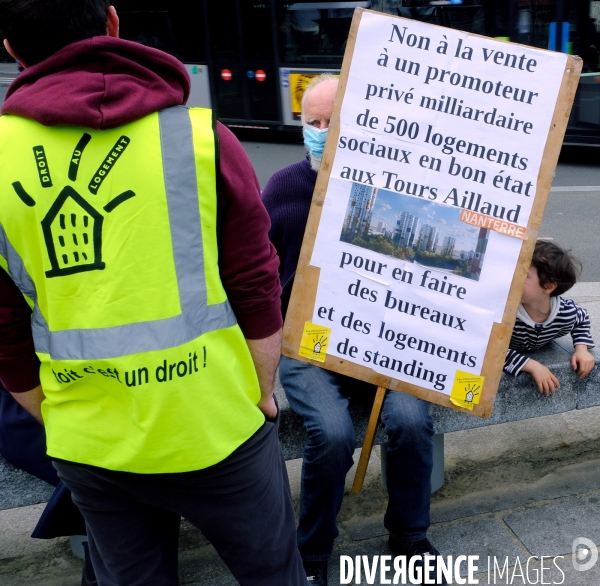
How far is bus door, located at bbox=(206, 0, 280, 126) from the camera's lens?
34.1 feet

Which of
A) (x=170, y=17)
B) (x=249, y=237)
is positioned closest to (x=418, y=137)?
(x=249, y=237)

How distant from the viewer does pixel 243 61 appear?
35.3 feet

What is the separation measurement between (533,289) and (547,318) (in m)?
0.17

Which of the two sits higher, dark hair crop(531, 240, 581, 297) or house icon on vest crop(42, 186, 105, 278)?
house icon on vest crop(42, 186, 105, 278)

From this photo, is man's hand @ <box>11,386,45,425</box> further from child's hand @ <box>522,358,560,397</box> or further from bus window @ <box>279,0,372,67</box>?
bus window @ <box>279,0,372,67</box>

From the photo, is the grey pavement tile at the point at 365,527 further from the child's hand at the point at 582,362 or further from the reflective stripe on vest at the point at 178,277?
the reflective stripe on vest at the point at 178,277

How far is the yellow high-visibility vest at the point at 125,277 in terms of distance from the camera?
1.31m

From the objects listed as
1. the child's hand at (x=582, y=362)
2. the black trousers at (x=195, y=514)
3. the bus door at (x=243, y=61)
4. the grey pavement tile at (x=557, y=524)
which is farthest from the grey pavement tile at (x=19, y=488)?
the bus door at (x=243, y=61)

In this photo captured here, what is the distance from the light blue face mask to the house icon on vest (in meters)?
1.42

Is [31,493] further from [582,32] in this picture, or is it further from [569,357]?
[582,32]

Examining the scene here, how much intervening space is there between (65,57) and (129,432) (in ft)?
2.19

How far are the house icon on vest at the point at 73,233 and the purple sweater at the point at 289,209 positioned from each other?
1353 mm

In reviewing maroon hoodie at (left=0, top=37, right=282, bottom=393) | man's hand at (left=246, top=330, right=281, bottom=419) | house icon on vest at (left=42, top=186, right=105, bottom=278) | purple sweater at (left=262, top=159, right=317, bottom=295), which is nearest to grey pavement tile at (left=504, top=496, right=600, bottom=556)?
purple sweater at (left=262, top=159, right=317, bottom=295)

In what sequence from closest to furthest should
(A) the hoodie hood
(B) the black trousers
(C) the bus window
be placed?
(A) the hoodie hood
(B) the black trousers
(C) the bus window
